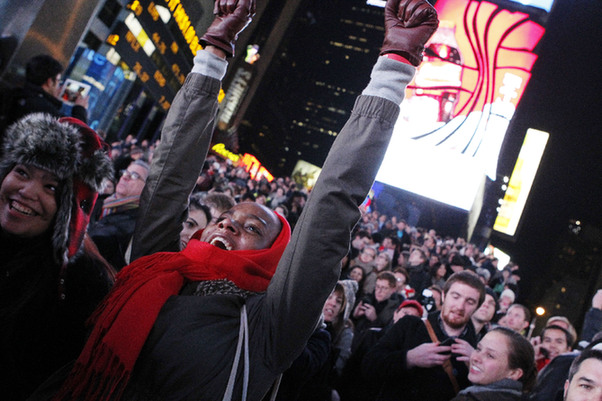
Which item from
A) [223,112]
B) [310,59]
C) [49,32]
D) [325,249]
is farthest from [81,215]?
[310,59]

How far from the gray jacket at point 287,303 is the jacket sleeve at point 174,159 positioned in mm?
634

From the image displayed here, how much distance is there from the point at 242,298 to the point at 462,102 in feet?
29.3

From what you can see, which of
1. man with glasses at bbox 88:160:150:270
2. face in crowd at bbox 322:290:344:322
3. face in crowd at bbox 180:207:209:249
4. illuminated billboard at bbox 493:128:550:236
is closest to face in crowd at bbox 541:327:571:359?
face in crowd at bbox 322:290:344:322

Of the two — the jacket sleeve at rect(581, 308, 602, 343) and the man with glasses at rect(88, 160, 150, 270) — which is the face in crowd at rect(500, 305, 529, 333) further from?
the man with glasses at rect(88, 160, 150, 270)

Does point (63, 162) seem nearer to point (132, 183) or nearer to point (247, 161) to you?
point (132, 183)

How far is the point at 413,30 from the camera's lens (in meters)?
1.61

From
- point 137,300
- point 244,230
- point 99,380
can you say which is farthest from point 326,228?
point 99,380

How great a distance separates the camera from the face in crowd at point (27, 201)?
1907 millimetres

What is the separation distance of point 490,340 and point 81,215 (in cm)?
280

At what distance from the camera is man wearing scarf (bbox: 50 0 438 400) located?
148 cm

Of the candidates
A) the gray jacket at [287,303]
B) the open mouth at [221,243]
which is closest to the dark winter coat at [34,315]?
the gray jacket at [287,303]

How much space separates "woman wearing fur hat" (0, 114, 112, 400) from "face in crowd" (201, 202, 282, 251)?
0.66 m

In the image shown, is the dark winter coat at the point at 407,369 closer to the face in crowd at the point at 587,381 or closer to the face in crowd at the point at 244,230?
the face in crowd at the point at 587,381

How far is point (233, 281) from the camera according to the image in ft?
5.75
